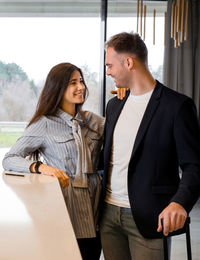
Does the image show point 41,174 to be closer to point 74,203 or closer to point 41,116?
point 74,203

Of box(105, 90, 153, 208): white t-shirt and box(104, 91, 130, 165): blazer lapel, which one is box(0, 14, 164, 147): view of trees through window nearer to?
box(104, 91, 130, 165): blazer lapel

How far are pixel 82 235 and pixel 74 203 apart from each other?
0.53 feet

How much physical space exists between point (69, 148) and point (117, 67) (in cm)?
45

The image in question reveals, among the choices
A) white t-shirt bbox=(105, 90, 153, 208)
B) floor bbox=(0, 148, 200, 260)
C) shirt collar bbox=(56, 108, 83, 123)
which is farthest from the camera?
floor bbox=(0, 148, 200, 260)

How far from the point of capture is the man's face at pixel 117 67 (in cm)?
172

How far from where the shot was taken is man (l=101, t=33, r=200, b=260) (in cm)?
147

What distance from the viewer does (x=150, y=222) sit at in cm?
159

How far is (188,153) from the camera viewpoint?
4.79ft

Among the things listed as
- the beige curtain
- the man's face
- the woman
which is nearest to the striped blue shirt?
the woman

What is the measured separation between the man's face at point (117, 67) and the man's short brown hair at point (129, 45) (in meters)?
0.02

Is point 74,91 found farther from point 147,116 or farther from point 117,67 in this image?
point 147,116

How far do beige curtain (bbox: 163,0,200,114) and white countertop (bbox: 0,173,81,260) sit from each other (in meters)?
4.26

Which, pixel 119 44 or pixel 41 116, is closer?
pixel 119 44

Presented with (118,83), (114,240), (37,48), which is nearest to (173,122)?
(118,83)
